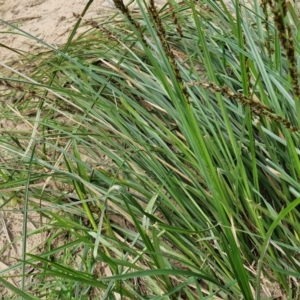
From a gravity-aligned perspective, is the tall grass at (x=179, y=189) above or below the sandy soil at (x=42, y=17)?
below

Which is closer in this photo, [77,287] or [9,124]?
[77,287]

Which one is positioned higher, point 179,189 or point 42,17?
point 42,17

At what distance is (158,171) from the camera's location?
4.49 feet

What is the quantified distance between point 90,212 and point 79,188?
0.24ft

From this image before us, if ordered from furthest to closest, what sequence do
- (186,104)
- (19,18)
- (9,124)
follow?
(19,18) < (9,124) < (186,104)

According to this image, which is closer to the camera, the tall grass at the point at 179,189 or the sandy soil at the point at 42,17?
the tall grass at the point at 179,189

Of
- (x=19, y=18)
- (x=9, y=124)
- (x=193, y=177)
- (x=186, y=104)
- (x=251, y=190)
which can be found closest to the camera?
(x=186, y=104)

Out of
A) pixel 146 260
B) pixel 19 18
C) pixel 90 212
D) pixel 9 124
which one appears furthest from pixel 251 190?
pixel 19 18

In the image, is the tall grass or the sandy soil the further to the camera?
the sandy soil

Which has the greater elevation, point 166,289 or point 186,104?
point 186,104

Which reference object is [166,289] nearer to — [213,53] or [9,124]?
[213,53]

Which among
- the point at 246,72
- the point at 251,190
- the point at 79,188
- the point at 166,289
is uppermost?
the point at 246,72

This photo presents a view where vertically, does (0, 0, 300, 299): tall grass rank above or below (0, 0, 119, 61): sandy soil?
below

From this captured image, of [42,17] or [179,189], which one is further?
[42,17]
